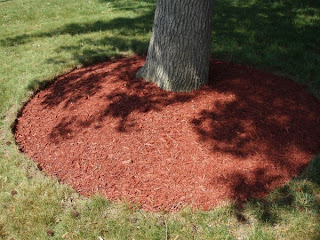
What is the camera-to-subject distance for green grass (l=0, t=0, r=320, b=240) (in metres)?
3.40

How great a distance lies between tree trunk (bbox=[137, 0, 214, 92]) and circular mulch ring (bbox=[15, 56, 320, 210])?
180 mm

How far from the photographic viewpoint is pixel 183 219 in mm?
3443

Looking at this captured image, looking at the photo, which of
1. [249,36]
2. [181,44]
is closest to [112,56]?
[181,44]

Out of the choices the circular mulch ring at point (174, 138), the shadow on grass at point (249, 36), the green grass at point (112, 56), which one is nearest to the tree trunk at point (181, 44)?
the circular mulch ring at point (174, 138)

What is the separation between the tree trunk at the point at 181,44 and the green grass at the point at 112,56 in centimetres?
188

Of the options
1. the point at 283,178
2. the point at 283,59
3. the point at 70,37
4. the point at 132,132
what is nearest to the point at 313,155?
the point at 283,178

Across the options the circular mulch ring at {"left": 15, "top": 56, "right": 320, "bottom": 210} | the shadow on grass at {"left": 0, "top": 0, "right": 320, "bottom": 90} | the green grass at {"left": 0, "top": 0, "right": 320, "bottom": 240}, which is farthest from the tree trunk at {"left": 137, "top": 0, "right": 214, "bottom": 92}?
the shadow on grass at {"left": 0, "top": 0, "right": 320, "bottom": 90}

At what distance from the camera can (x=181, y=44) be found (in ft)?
15.2

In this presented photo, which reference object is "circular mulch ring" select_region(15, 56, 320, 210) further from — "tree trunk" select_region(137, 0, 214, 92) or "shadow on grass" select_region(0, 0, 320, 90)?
"shadow on grass" select_region(0, 0, 320, 90)

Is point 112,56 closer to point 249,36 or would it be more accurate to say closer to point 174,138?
point 249,36

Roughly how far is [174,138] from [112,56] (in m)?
3.52

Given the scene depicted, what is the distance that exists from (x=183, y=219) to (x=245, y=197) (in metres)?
0.71

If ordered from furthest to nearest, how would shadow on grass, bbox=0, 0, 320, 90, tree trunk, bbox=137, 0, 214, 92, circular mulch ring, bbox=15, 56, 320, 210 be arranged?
shadow on grass, bbox=0, 0, 320, 90
tree trunk, bbox=137, 0, 214, 92
circular mulch ring, bbox=15, 56, 320, 210

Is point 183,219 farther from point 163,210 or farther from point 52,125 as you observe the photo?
point 52,125
